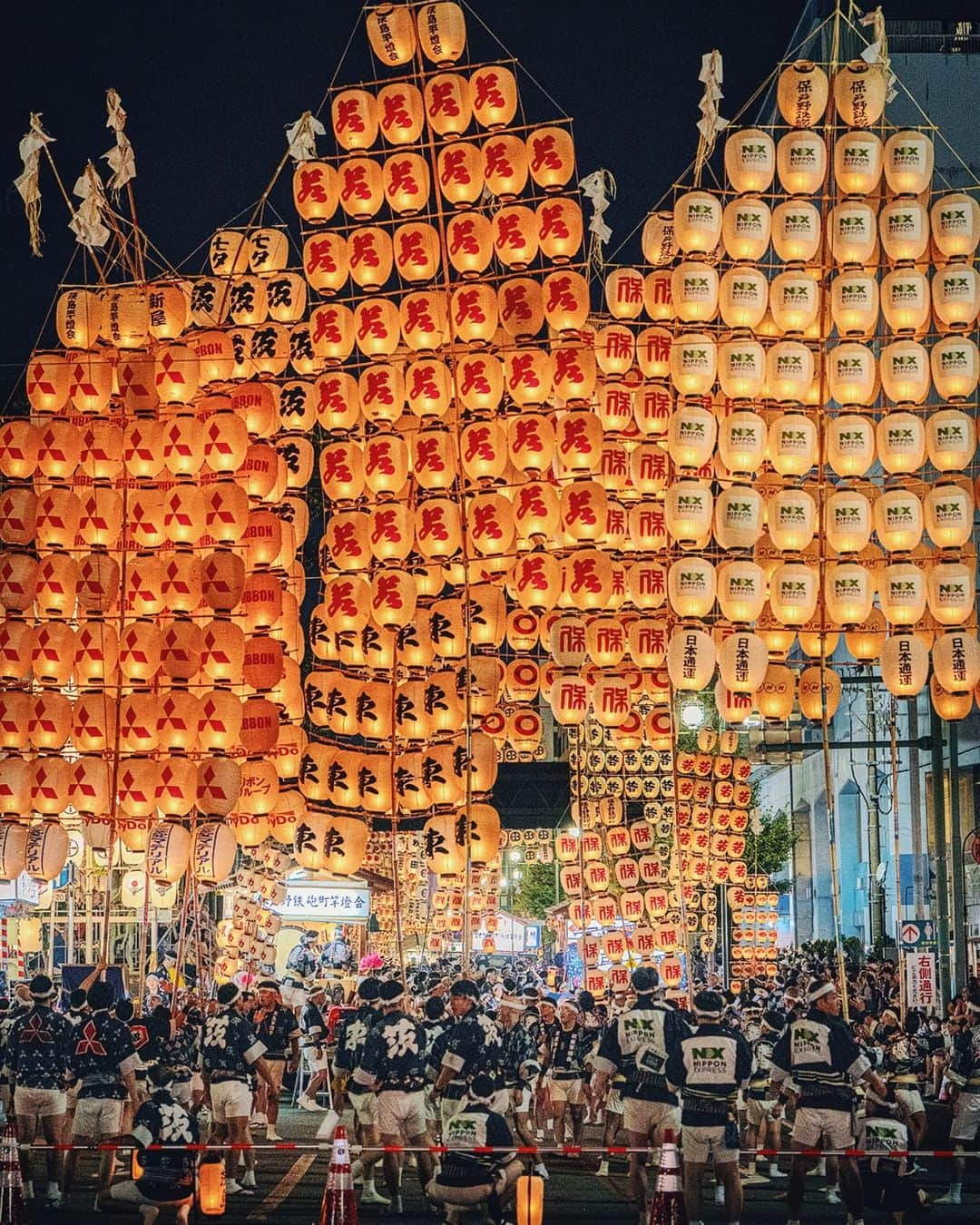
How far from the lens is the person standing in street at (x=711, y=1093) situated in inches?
514

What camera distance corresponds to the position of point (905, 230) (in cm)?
2412

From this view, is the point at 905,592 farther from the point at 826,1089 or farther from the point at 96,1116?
the point at 96,1116

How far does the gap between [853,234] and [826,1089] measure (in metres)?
14.0

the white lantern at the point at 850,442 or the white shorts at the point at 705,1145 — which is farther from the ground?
the white lantern at the point at 850,442

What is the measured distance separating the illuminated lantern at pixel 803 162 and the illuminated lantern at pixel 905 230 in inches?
42.5

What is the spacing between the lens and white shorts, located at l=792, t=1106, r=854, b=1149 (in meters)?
13.3

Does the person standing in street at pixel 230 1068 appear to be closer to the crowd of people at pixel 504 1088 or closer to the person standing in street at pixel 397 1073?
the crowd of people at pixel 504 1088

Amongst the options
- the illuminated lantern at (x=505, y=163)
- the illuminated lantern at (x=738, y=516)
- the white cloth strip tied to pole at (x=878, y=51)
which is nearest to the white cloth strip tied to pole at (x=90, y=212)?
the illuminated lantern at (x=505, y=163)

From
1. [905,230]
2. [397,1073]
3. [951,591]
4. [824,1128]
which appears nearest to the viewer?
[824,1128]

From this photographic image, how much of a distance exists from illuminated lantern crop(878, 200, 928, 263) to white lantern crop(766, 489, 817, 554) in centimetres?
349

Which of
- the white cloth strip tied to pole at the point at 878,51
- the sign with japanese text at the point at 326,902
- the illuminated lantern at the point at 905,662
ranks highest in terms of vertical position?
the white cloth strip tied to pole at the point at 878,51

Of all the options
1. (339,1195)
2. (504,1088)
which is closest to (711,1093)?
(504,1088)

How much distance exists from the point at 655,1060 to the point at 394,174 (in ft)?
48.4

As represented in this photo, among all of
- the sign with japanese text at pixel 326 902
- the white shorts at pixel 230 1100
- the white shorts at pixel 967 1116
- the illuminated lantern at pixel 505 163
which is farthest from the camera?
the sign with japanese text at pixel 326 902
